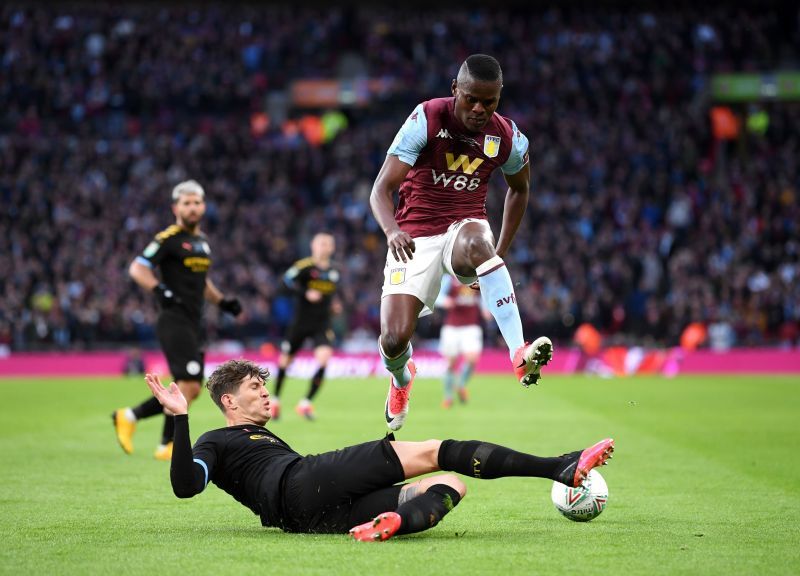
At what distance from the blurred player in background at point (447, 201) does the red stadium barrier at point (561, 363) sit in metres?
17.9

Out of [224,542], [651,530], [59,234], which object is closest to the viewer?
[224,542]

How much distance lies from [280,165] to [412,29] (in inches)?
286

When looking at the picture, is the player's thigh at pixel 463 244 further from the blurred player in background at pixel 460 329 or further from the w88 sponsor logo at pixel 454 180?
the blurred player in background at pixel 460 329

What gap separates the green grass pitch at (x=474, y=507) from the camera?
5336 mm

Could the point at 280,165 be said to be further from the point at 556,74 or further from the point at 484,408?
the point at 484,408

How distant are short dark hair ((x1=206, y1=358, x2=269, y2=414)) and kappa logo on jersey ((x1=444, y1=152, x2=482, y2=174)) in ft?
7.47

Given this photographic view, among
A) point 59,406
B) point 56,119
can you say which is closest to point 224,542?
point 59,406

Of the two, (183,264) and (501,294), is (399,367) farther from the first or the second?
(183,264)

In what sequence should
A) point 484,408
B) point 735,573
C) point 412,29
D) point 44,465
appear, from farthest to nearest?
point 412,29 < point 484,408 < point 44,465 < point 735,573

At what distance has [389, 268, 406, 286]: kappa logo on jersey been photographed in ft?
25.7

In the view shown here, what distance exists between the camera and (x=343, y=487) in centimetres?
599

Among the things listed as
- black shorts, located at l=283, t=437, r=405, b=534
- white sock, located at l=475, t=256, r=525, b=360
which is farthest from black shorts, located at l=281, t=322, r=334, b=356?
black shorts, located at l=283, t=437, r=405, b=534

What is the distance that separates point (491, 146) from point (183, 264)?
419 centimetres

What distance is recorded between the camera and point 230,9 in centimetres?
3850
